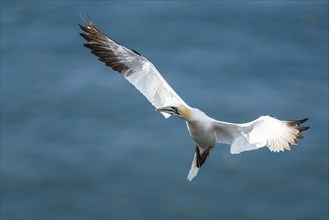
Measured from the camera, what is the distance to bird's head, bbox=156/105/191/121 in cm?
1365

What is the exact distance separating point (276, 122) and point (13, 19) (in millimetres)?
10041

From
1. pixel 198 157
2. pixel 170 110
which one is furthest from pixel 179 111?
pixel 198 157

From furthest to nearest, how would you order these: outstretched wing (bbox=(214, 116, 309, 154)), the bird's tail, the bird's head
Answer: the bird's tail → the bird's head → outstretched wing (bbox=(214, 116, 309, 154))

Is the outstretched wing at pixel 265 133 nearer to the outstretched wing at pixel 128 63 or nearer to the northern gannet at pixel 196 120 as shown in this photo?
the northern gannet at pixel 196 120

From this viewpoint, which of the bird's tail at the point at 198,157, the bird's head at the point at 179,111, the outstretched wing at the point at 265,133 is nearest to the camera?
the outstretched wing at the point at 265,133

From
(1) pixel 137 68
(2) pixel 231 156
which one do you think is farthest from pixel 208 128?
(2) pixel 231 156

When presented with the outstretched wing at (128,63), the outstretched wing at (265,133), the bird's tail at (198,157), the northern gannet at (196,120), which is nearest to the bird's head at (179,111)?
the northern gannet at (196,120)

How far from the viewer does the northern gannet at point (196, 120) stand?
13.6 m

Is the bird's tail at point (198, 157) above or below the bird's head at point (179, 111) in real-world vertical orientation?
below

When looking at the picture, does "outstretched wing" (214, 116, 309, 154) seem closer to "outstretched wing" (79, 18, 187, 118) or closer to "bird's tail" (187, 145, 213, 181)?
"bird's tail" (187, 145, 213, 181)

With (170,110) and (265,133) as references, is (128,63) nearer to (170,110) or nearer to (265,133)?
(170,110)

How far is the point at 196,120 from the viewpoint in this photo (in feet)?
45.1

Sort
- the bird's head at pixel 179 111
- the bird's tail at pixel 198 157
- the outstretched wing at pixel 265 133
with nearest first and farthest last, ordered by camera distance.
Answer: the outstretched wing at pixel 265 133
the bird's head at pixel 179 111
the bird's tail at pixel 198 157

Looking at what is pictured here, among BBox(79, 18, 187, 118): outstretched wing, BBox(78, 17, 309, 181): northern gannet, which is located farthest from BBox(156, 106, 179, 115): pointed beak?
BBox(79, 18, 187, 118): outstretched wing
